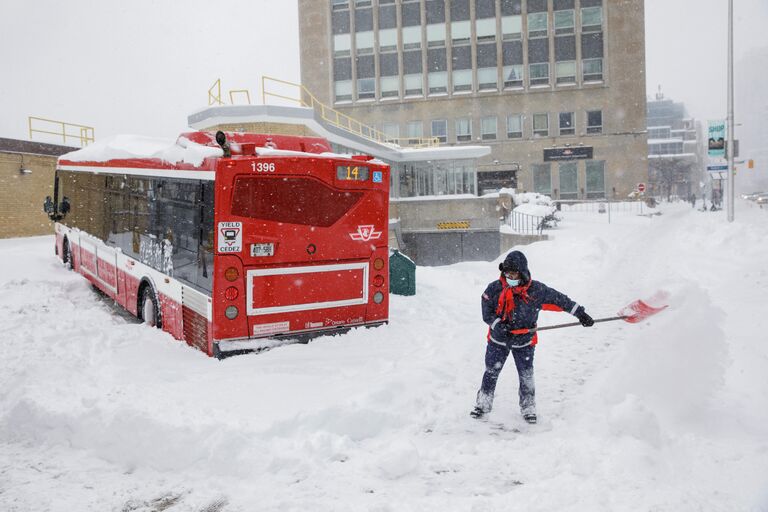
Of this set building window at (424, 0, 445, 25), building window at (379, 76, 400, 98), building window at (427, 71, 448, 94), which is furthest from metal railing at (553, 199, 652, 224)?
building window at (424, 0, 445, 25)

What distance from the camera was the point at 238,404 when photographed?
594 centimetres

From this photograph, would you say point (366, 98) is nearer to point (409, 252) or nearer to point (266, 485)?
point (409, 252)

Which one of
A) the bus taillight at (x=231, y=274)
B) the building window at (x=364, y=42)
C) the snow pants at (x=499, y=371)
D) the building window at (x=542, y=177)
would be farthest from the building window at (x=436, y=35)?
the snow pants at (x=499, y=371)

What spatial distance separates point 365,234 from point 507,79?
4914 cm

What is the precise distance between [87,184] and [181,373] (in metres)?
7.00

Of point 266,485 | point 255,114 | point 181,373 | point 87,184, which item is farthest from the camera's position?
point 255,114

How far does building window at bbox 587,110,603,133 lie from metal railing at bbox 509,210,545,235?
25.7 metres

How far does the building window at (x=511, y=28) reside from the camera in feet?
174

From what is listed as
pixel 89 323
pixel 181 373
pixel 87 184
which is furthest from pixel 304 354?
pixel 87 184

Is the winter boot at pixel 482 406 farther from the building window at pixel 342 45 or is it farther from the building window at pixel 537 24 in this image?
the building window at pixel 342 45

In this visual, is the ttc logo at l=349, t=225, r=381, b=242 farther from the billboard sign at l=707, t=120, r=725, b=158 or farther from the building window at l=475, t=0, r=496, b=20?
the building window at l=475, t=0, r=496, b=20

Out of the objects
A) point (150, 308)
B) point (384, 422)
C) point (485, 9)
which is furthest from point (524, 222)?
point (485, 9)

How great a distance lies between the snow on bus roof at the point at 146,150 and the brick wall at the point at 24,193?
10308 mm

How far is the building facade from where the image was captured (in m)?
51.9
